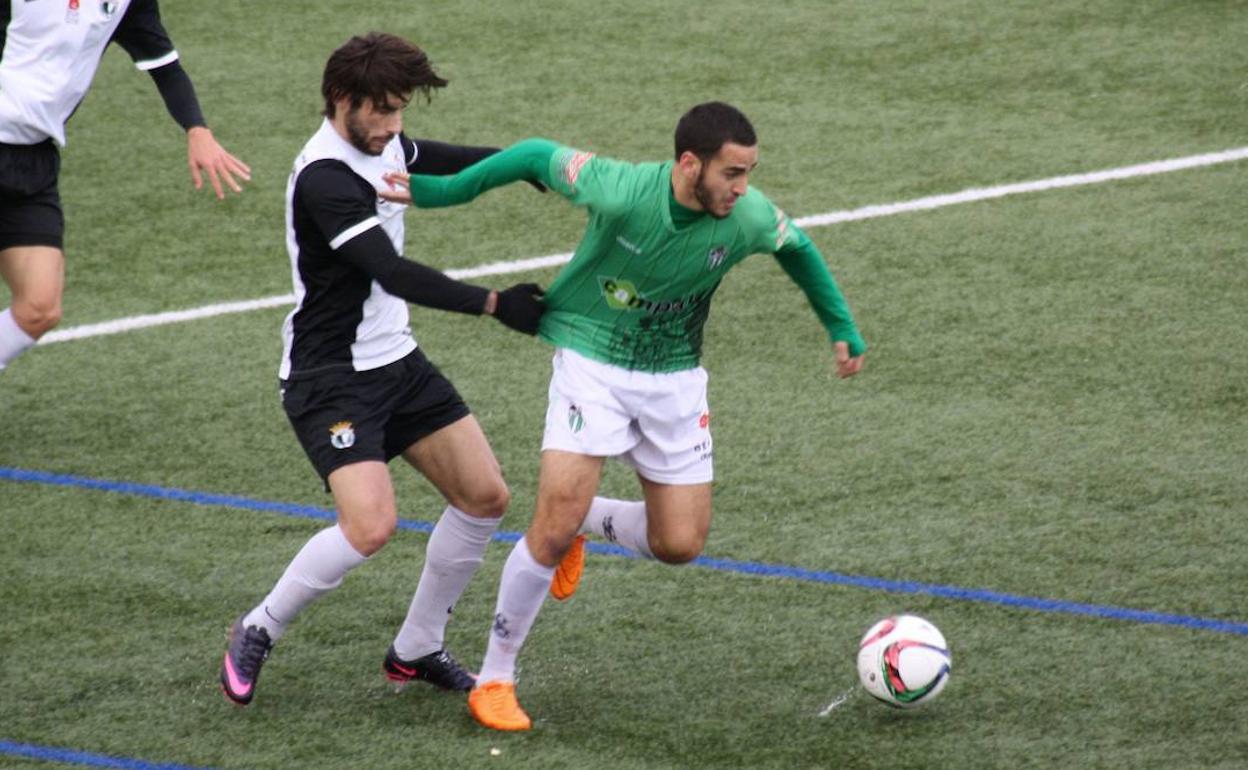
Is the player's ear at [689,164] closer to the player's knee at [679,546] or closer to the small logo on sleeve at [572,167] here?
the small logo on sleeve at [572,167]

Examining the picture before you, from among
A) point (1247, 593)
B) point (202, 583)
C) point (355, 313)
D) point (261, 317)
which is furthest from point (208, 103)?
point (1247, 593)

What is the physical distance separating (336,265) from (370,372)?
341mm

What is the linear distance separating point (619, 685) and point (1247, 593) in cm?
221

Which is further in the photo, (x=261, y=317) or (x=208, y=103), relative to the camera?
(x=208, y=103)

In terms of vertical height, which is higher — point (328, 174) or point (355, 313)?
point (328, 174)

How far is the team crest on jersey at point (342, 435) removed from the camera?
5.81 m

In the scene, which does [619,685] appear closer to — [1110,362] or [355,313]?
[355,313]

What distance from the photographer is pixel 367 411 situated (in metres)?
5.86

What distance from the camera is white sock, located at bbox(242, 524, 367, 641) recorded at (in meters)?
5.82

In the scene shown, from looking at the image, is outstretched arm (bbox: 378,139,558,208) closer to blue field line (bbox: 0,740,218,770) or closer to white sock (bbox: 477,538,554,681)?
white sock (bbox: 477,538,554,681)

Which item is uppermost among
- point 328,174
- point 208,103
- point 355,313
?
point 328,174

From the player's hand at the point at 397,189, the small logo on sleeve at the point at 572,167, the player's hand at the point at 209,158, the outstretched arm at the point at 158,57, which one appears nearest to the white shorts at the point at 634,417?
the small logo on sleeve at the point at 572,167

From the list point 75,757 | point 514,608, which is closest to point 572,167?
point 514,608

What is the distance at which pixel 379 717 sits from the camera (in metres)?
5.96
